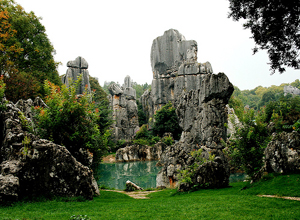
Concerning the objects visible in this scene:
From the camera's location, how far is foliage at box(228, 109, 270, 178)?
9328 millimetres

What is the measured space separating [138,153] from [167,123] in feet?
27.2

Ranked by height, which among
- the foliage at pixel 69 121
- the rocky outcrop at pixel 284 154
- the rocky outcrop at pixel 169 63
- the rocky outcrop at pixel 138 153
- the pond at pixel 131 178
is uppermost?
the rocky outcrop at pixel 169 63

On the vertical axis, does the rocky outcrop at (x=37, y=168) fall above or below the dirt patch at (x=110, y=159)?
above

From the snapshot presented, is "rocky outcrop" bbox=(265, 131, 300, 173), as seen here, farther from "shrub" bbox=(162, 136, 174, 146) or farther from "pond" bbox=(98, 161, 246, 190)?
"shrub" bbox=(162, 136, 174, 146)

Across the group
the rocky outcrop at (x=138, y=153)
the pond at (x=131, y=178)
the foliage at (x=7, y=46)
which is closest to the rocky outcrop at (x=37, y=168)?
the pond at (x=131, y=178)

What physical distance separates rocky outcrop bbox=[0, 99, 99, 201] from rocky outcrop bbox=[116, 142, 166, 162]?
2631cm

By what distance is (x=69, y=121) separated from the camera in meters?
8.61

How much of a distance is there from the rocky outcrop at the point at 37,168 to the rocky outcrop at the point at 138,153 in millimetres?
26310

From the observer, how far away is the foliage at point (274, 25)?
5863 mm

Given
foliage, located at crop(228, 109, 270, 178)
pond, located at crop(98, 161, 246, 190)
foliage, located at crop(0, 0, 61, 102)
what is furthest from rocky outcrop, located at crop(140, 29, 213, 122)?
foliage, located at crop(228, 109, 270, 178)

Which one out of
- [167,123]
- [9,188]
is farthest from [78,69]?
[9,188]

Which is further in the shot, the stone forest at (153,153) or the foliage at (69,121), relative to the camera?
the foliage at (69,121)

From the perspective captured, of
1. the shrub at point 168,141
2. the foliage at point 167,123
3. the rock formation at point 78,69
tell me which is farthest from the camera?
the foliage at point 167,123

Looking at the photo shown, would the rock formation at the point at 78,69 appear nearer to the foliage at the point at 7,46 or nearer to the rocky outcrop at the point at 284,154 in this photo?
the foliage at the point at 7,46
